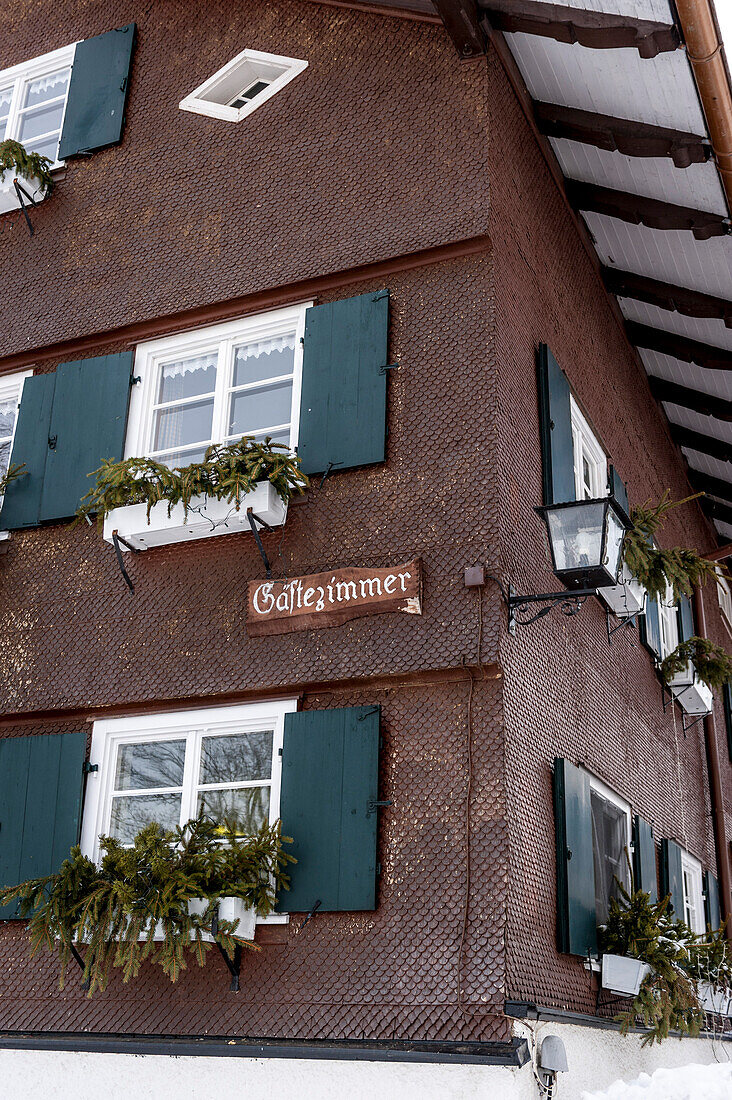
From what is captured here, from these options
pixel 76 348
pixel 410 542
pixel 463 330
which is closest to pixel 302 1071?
pixel 410 542

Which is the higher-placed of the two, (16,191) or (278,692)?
(16,191)

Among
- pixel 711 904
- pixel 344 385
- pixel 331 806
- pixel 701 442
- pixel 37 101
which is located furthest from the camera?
pixel 701 442

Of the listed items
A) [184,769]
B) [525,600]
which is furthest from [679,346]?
[184,769]

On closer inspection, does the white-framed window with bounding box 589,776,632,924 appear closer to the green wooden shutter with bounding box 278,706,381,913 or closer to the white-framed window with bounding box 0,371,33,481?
the green wooden shutter with bounding box 278,706,381,913

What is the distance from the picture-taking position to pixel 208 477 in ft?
24.8

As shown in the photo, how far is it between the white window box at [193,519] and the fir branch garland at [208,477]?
2.1 inches

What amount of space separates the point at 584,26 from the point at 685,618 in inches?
295

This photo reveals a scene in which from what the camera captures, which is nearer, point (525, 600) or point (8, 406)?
point (525, 600)

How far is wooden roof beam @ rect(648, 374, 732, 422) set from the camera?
12375 mm

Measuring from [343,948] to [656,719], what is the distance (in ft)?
17.3

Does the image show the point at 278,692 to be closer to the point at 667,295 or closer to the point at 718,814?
the point at 667,295

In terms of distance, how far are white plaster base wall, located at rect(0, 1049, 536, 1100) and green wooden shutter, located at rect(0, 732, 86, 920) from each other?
1.05 metres

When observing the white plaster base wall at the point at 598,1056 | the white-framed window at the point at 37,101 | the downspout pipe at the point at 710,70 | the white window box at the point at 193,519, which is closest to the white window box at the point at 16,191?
the white-framed window at the point at 37,101

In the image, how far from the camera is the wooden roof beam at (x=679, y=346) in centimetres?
1119
